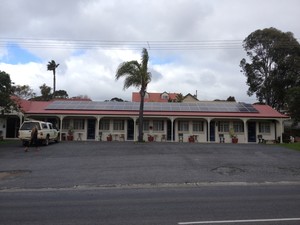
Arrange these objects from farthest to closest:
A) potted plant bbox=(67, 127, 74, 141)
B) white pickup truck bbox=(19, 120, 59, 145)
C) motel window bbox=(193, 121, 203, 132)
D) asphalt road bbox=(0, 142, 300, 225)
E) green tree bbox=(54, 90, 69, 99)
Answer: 1. green tree bbox=(54, 90, 69, 99)
2. motel window bbox=(193, 121, 203, 132)
3. potted plant bbox=(67, 127, 74, 141)
4. white pickup truck bbox=(19, 120, 59, 145)
5. asphalt road bbox=(0, 142, 300, 225)

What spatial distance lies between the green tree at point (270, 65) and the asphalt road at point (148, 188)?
29244 millimetres

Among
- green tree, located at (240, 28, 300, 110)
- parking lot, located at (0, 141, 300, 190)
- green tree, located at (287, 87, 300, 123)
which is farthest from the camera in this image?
green tree, located at (240, 28, 300, 110)

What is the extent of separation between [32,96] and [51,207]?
6311 centimetres

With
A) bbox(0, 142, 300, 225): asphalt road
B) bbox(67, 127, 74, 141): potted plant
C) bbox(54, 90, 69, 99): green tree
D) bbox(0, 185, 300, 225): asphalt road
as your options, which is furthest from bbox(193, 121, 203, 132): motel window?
bbox(54, 90, 69, 99): green tree

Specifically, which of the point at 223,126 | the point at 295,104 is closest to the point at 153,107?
the point at 223,126

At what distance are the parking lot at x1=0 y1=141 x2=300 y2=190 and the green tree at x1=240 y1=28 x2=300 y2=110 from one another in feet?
96.0

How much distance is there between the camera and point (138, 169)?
14.9 m

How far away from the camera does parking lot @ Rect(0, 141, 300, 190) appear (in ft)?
40.9

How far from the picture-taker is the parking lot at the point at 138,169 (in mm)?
12461

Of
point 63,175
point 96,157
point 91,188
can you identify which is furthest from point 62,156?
point 91,188

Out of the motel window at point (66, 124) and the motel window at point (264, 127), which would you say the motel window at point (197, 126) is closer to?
the motel window at point (264, 127)

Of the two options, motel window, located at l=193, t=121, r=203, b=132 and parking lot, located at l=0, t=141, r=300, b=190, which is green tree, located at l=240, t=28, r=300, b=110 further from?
parking lot, located at l=0, t=141, r=300, b=190

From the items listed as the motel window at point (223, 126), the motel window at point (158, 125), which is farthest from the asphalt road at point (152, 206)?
the motel window at point (223, 126)

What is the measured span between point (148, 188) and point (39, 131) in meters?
15.5
